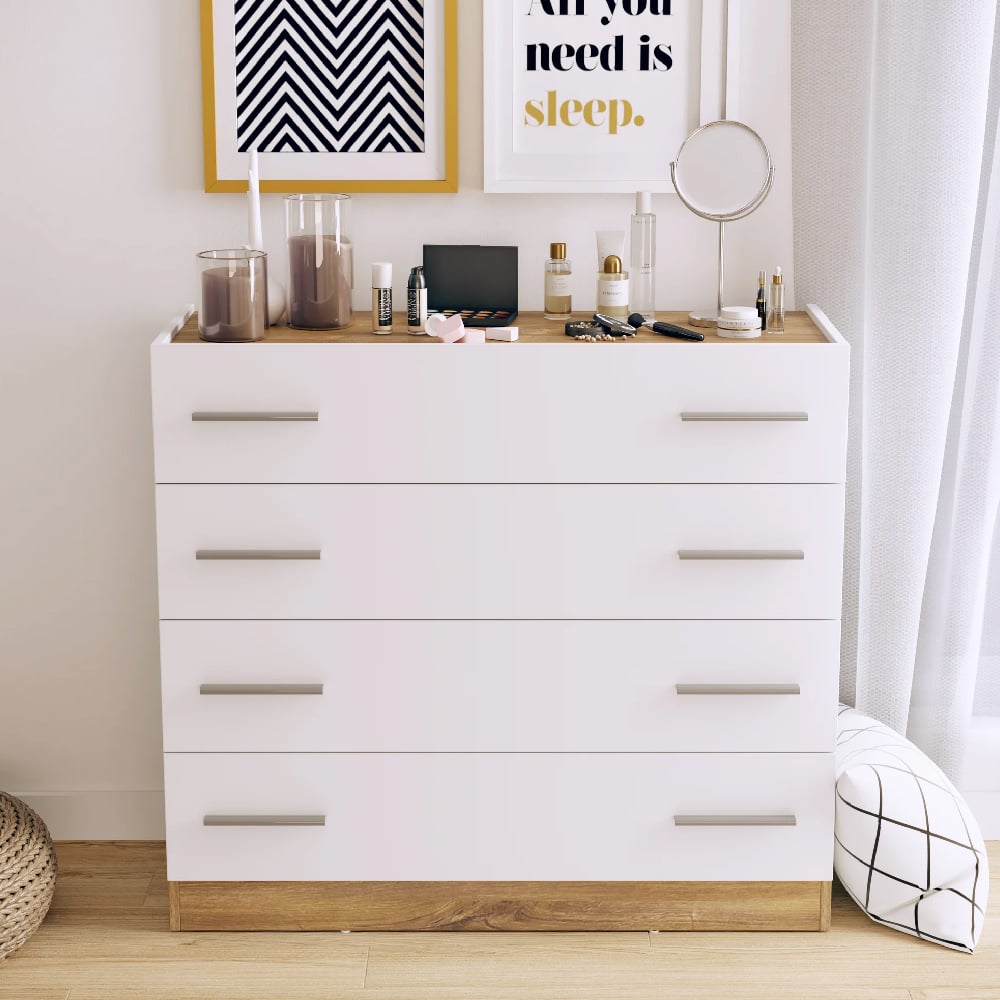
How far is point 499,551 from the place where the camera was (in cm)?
199

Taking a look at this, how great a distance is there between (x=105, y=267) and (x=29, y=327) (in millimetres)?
183

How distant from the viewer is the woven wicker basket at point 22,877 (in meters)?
2.06

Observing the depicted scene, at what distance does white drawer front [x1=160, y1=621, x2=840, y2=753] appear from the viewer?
2014 mm

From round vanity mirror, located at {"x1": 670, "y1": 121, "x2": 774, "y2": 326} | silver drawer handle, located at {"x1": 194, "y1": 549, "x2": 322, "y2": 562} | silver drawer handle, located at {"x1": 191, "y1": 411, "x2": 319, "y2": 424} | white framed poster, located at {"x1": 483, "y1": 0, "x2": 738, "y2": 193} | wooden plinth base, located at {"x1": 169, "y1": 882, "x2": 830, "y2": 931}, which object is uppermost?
white framed poster, located at {"x1": 483, "y1": 0, "x2": 738, "y2": 193}

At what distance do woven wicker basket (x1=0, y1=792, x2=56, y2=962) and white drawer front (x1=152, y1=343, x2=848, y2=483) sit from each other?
71 cm

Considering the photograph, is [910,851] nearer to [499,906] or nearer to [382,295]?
[499,906]

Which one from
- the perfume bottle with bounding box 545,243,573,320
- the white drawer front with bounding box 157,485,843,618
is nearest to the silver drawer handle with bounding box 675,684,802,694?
the white drawer front with bounding box 157,485,843,618

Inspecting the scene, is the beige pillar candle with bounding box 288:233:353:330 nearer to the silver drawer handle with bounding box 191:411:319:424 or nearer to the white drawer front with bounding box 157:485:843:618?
the silver drawer handle with bounding box 191:411:319:424

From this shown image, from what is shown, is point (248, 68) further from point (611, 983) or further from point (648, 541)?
point (611, 983)

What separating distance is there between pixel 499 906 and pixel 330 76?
Answer: 4.89 feet

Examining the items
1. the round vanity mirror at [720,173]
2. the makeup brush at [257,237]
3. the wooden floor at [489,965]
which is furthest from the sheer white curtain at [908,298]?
the makeup brush at [257,237]

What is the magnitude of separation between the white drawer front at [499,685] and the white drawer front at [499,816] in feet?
0.11

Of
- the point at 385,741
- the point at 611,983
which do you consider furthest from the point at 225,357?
the point at 611,983

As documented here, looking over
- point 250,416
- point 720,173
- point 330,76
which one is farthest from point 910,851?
point 330,76
